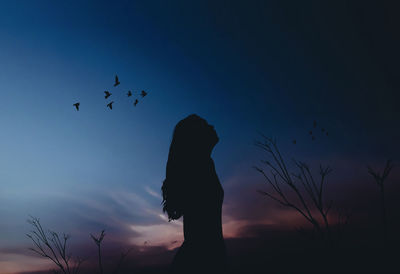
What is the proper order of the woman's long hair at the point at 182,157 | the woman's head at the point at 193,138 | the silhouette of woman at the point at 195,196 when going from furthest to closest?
the woman's head at the point at 193,138, the woman's long hair at the point at 182,157, the silhouette of woman at the point at 195,196

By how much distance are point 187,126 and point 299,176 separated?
3.51 m

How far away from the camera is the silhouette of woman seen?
19.7 ft

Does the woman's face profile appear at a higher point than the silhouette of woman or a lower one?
higher

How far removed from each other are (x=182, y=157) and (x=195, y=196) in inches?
46.0

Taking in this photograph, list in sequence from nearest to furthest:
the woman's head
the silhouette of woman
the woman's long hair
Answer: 1. the silhouette of woman
2. the woman's long hair
3. the woman's head

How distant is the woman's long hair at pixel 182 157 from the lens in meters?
6.73

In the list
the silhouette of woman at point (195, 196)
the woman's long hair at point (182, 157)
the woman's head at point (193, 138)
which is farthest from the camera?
the woman's head at point (193, 138)

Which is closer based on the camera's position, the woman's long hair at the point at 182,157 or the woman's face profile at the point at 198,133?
the woman's long hair at the point at 182,157

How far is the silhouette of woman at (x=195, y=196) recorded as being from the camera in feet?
19.7

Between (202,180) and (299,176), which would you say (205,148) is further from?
(299,176)

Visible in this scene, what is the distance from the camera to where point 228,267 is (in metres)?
6.13

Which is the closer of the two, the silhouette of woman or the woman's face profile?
the silhouette of woman

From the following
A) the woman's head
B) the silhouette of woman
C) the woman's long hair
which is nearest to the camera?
the silhouette of woman

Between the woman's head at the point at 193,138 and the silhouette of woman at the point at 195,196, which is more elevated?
the woman's head at the point at 193,138
